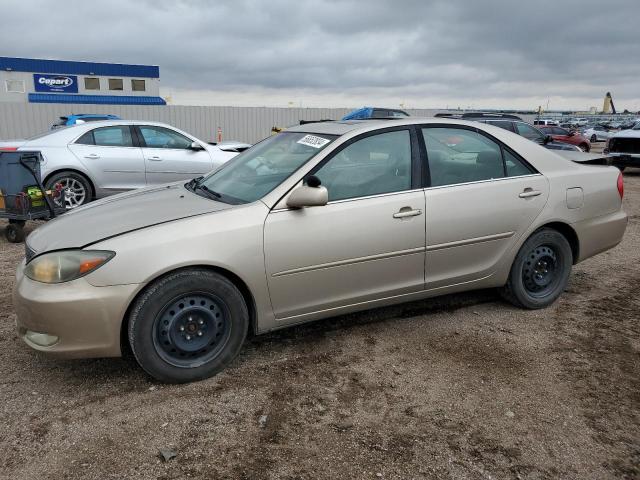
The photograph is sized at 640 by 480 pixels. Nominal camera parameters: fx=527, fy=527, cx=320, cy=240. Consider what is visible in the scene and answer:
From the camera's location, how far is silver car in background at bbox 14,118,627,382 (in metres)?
2.97

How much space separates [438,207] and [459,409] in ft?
4.68

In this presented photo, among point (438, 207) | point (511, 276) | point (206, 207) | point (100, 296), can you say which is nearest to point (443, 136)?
point (438, 207)

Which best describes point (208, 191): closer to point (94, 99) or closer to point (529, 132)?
point (529, 132)

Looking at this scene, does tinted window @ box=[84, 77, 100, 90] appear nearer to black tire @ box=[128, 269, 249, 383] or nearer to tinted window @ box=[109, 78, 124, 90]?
tinted window @ box=[109, 78, 124, 90]

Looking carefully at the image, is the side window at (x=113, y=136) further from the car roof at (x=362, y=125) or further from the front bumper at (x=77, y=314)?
the front bumper at (x=77, y=314)

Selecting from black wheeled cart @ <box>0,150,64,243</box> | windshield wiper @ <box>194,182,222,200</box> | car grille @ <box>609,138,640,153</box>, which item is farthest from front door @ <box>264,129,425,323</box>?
car grille @ <box>609,138,640,153</box>

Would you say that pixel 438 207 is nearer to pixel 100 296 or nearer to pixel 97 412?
pixel 100 296

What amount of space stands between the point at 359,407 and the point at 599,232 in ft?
9.44

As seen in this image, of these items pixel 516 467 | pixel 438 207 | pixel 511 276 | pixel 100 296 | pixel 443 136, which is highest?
pixel 443 136

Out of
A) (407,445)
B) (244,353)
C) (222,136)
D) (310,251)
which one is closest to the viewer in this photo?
(407,445)

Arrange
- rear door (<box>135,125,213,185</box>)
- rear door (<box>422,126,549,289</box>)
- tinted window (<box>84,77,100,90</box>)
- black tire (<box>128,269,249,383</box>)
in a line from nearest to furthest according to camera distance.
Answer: black tire (<box>128,269,249,383</box>) < rear door (<box>422,126,549,289</box>) < rear door (<box>135,125,213,185</box>) < tinted window (<box>84,77,100,90</box>)

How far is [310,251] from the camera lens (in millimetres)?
3332

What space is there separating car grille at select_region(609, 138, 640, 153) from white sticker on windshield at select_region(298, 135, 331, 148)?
45.4 feet

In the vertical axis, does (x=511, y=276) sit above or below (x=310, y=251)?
below
